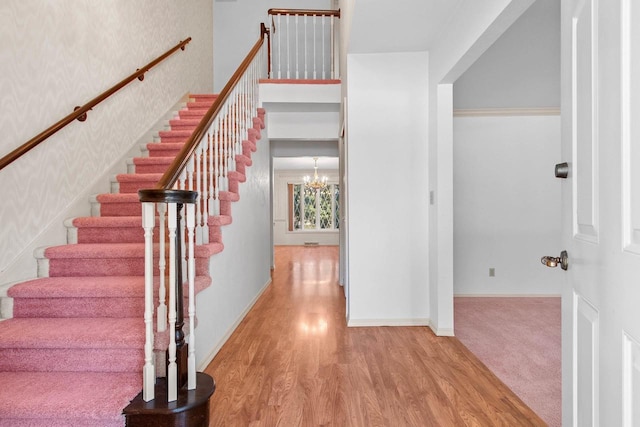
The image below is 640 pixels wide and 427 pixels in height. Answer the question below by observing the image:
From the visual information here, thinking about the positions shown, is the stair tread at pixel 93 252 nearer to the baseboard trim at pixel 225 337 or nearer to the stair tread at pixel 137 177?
the baseboard trim at pixel 225 337

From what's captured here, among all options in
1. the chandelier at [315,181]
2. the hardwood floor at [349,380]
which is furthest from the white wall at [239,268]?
the chandelier at [315,181]

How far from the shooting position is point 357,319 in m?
3.48

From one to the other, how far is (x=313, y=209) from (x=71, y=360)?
10.6m

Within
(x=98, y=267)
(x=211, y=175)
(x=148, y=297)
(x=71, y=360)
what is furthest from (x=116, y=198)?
(x=148, y=297)

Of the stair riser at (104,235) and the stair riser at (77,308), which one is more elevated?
the stair riser at (104,235)

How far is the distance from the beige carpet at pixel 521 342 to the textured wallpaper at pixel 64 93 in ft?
11.0

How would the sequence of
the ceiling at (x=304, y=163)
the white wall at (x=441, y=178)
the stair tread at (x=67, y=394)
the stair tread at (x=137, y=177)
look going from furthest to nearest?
the ceiling at (x=304, y=163), the stair tread at (x=137, y=177), the white wall at (x=441, y=178), the stair tread at (x=67, y=394)

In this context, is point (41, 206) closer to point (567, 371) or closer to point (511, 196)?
point (567, 371)

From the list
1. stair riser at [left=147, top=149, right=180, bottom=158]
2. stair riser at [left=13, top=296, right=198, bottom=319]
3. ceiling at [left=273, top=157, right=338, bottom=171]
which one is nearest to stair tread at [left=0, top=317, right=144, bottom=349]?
stair riser at [left=13, top=296, right=198, bottom=319]

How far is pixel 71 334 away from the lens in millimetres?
1951

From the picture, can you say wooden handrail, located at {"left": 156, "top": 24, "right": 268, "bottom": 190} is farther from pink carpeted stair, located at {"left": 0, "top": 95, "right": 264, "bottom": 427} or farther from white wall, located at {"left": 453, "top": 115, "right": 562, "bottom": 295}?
white wall, located at {"left": 453, "top": 115, "right": 562, "bottom": 295}

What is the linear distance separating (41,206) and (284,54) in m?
5.17

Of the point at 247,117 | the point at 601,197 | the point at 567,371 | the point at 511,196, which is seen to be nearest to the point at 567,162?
the point at 601,197

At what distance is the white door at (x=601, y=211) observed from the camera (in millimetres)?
848
